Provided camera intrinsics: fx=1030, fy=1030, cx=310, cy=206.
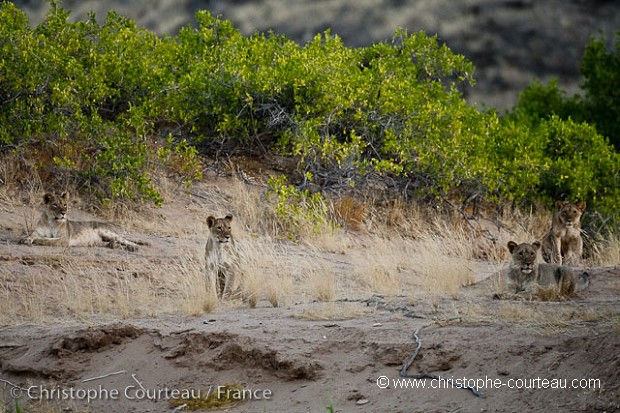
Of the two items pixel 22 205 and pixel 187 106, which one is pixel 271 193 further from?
pixel 22 205

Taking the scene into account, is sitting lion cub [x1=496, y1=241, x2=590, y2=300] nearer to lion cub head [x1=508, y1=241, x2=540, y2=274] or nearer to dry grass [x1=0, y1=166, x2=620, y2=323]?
lion cub head [x1=508, y1=241, x2=540, y2=274]

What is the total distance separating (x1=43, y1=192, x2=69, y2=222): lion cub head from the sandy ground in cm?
452

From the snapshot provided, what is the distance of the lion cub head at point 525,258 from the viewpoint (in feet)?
38.5

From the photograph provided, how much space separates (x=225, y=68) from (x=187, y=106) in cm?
102

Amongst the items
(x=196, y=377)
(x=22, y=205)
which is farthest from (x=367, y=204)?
(x=196, y=377)

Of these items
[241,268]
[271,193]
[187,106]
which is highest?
[187,106]

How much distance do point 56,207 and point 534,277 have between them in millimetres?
7492

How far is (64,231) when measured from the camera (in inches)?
607

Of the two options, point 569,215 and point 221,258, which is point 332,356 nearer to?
point 221,258

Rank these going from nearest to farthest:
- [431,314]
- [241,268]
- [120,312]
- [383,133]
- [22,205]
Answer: [431,314] → [120,312] → [241,268] → [22,205] → [383,133]

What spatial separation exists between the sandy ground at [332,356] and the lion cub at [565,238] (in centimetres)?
460

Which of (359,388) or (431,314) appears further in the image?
(431,314)

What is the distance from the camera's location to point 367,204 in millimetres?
19219

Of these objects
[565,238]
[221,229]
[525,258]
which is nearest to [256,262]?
[221,229]
